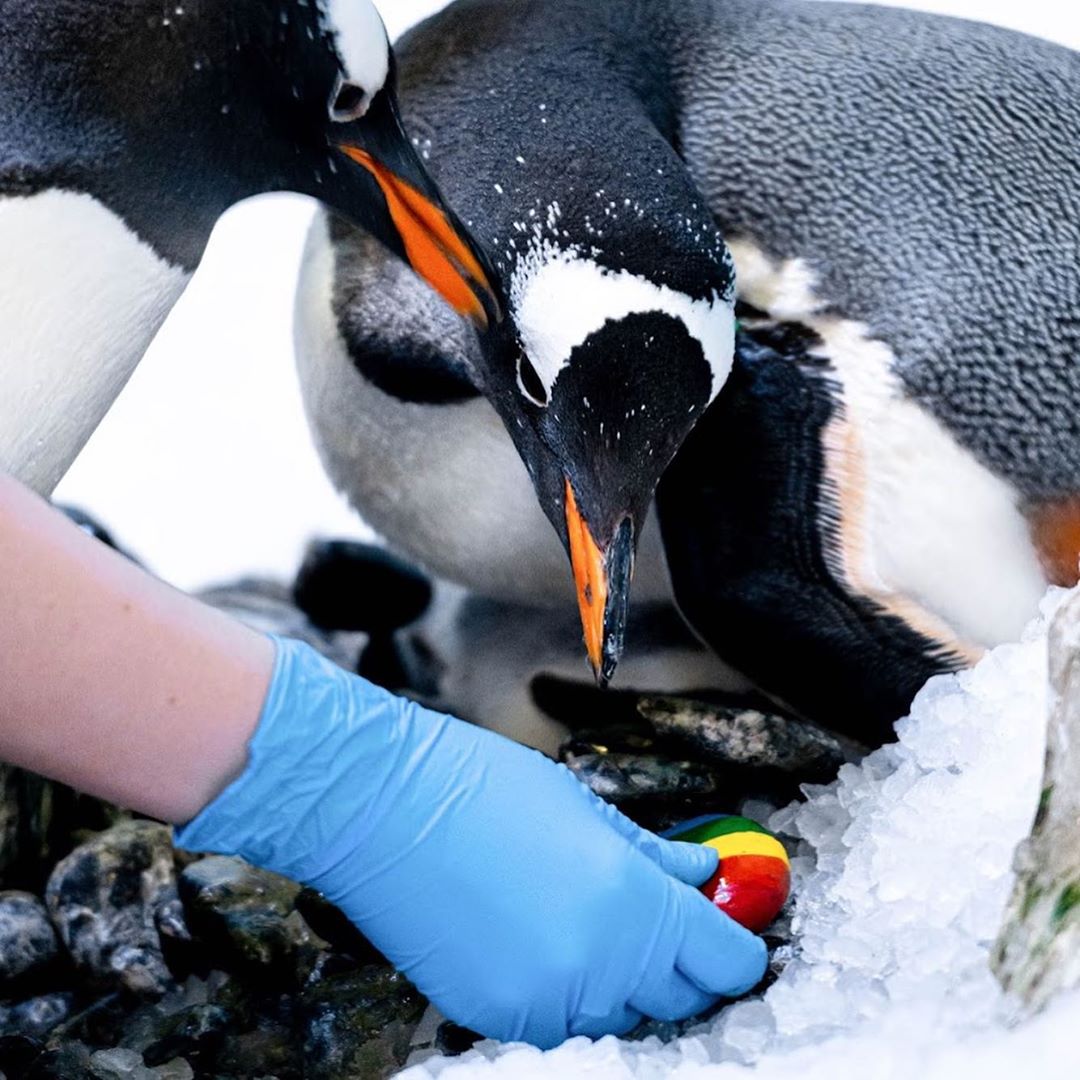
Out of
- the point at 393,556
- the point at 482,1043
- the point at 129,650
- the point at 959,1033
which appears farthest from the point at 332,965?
the point at 393,556

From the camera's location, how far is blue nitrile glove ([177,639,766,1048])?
0.91m

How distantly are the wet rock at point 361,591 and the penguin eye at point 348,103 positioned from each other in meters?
0.56

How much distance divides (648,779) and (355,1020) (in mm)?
263

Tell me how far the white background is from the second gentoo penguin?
1.50ft

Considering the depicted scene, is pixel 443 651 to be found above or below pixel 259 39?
below

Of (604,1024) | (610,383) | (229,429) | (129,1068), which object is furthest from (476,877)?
(229,429)

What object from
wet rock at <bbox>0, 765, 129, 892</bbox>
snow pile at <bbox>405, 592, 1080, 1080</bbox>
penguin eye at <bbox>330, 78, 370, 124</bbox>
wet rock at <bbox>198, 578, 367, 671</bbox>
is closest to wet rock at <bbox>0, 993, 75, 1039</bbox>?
wet rock at <bbox>0, 765, 129, 892</bbox>

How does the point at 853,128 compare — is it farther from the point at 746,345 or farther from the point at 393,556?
the point at 393,556

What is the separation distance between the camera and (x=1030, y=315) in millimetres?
1131

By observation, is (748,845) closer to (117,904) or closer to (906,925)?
(906,925)

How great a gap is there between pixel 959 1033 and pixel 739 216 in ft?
2.18

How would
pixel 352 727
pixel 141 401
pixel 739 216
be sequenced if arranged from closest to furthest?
1. pixel 352 727
2. pixel 739 216
3. pixel 141 401

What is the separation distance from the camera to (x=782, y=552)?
1169mm

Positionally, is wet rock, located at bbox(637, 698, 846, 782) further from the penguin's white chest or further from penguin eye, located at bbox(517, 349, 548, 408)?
the penguin's white chest
